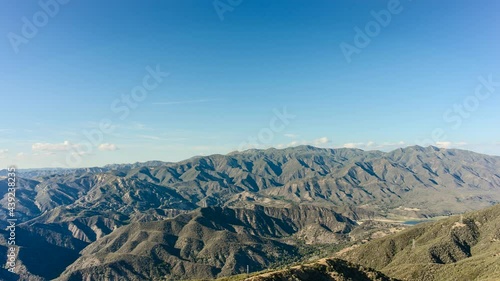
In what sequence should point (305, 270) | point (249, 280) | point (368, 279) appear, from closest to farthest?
point (249, 280), point (305, 270), point (368, 279)

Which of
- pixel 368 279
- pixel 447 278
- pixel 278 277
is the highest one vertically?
pixel 278 277

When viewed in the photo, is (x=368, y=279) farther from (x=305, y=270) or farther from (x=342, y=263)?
(x=305, y=270)

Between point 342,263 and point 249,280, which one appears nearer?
point 249,280

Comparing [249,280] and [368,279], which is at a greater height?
[249,280]

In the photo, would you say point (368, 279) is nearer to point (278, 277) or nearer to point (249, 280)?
point (278, 277)

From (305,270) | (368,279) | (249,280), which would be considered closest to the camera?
(249,280)

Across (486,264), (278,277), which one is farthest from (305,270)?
(486,264)

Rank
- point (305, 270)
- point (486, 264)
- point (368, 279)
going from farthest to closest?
point (486, 264) < point (368, 279) < point (305, 270)

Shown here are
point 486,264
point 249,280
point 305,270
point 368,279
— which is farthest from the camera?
point 486,264

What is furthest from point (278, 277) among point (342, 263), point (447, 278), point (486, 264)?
point (486, 264)
